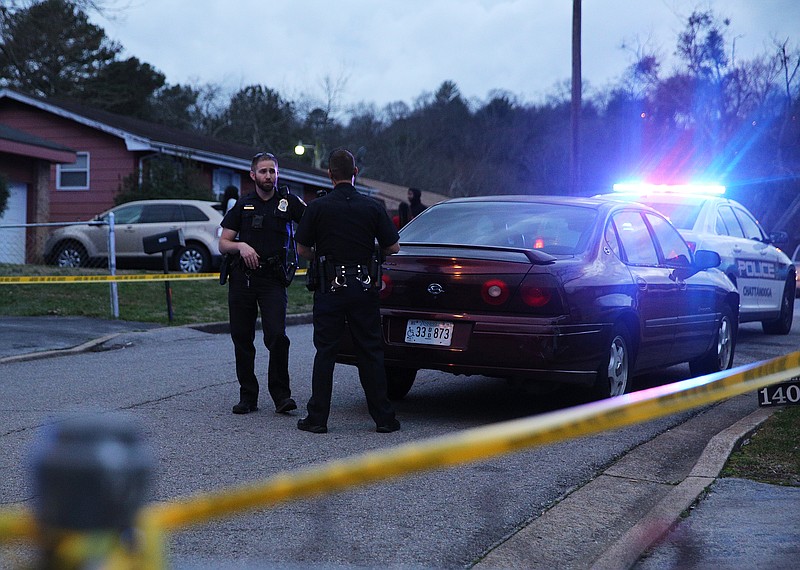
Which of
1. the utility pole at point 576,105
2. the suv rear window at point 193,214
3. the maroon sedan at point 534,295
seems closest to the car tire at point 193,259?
the suv rear window at point 193,214

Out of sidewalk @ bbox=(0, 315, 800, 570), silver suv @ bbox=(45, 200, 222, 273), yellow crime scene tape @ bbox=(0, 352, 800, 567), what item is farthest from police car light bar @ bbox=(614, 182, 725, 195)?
silver suv @ bbox=(45, 200, 222, 273)

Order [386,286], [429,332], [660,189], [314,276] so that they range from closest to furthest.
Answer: [314,276] < [429,332] < [386,286] < [660,189]

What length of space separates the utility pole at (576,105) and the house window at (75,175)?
45.1ft

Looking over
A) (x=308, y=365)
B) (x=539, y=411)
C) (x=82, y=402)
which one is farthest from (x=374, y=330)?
(x=308, y=365)

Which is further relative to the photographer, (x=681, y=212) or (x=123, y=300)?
(x=123, y=300)

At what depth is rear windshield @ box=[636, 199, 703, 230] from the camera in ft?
38.4

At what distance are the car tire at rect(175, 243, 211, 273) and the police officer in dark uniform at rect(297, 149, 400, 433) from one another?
14.9 m

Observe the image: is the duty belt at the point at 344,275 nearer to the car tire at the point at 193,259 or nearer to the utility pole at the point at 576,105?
the car tire at the point at 193,259

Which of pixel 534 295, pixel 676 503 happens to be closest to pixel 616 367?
pixel 534 295

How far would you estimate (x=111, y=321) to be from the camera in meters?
13.4

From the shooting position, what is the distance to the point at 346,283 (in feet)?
21.0

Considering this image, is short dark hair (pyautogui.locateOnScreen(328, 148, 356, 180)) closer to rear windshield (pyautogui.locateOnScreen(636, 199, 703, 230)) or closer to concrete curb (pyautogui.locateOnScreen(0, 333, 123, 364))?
concrete curb (pyautogui.locateOnScreen(0, 333, 123, 364))

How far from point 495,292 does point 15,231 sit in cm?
1412

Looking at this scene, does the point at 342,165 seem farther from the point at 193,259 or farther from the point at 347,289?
the point at 193,259
